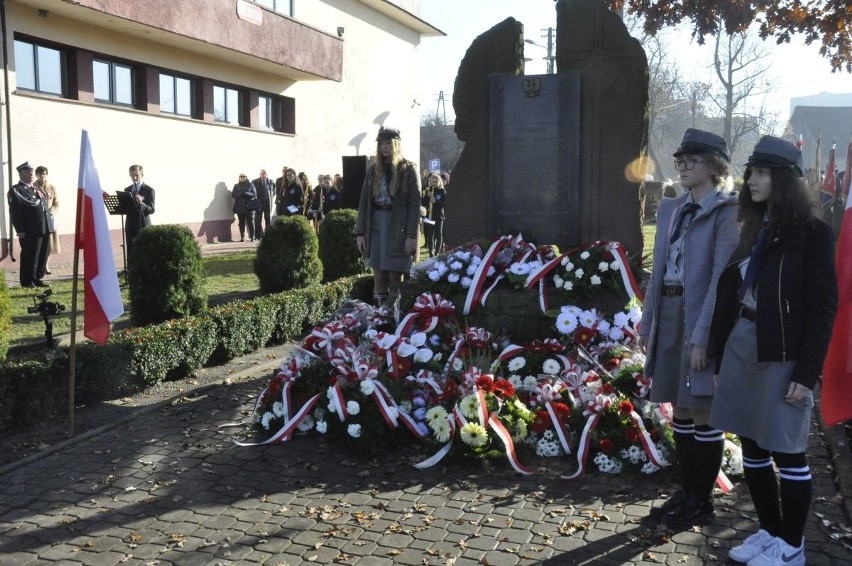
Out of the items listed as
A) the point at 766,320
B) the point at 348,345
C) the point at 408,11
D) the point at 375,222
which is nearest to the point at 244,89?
the point at 408,11

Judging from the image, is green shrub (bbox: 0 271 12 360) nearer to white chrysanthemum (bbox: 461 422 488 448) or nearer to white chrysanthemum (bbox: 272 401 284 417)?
white chrysanthemum (bbox: 272 401 284 417)

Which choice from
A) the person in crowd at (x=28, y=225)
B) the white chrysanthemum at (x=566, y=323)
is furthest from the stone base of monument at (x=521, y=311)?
the person in crowd at (x=28, y=225)

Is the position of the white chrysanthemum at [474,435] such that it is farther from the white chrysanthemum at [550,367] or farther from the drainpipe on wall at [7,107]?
the drainpipe on wall at [7,107]

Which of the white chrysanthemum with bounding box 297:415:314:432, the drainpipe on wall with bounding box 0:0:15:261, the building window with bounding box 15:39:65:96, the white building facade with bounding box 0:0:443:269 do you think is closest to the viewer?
the white chrysanthemum with bounding box 297:415:314:432

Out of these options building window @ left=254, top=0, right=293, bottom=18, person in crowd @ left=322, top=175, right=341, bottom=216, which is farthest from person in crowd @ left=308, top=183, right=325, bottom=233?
building window @ left=254, top=0, right=293, bottom=18

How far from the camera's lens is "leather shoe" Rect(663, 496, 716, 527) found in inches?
166

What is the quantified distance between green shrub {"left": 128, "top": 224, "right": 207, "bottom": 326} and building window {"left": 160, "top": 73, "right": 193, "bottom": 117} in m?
12.7

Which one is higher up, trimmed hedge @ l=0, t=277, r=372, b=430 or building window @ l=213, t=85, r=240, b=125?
building window @ l=213, t=85, r=240, b=125

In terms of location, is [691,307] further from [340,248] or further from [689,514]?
[340,248]

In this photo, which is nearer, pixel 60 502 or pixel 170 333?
pixel 60 502

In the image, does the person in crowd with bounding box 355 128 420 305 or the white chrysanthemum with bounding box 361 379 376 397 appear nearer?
the white chrysanthemum with bounding box 361 379 376 397

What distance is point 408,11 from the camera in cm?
3128

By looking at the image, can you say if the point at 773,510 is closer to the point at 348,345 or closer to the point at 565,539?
the point at 565,539

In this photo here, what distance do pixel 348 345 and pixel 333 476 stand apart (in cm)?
151
